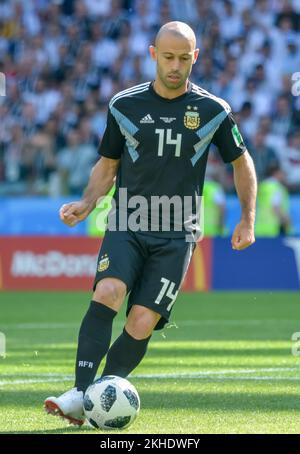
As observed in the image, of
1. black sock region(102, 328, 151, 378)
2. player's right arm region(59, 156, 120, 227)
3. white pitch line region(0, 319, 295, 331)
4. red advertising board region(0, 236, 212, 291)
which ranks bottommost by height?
red advertising board region(0, 236, 212, 291)

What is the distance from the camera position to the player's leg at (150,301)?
21.9ft

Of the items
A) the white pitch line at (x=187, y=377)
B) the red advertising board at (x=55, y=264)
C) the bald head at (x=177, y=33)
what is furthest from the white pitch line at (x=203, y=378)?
the red advertising board at (x=55, y=264)

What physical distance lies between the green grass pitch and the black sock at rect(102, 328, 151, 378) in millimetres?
327

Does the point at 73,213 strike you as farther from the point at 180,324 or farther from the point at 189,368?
the point at 180,324

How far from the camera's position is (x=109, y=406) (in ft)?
20.6

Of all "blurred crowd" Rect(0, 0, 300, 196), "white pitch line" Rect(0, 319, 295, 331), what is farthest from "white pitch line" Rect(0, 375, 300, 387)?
"blurred crowd" Rect(0, 0, 300, 196)

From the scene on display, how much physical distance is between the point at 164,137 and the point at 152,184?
276 millimetres

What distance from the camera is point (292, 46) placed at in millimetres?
20750

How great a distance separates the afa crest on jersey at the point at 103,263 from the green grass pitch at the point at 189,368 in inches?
34.5

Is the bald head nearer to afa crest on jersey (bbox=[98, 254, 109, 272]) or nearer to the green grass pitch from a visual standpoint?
afa crest on jersey (bbox=[98, 254, 109, 272])

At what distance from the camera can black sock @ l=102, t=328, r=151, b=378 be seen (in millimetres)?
6723

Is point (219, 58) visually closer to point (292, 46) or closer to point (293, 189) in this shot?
point (292, 46)
